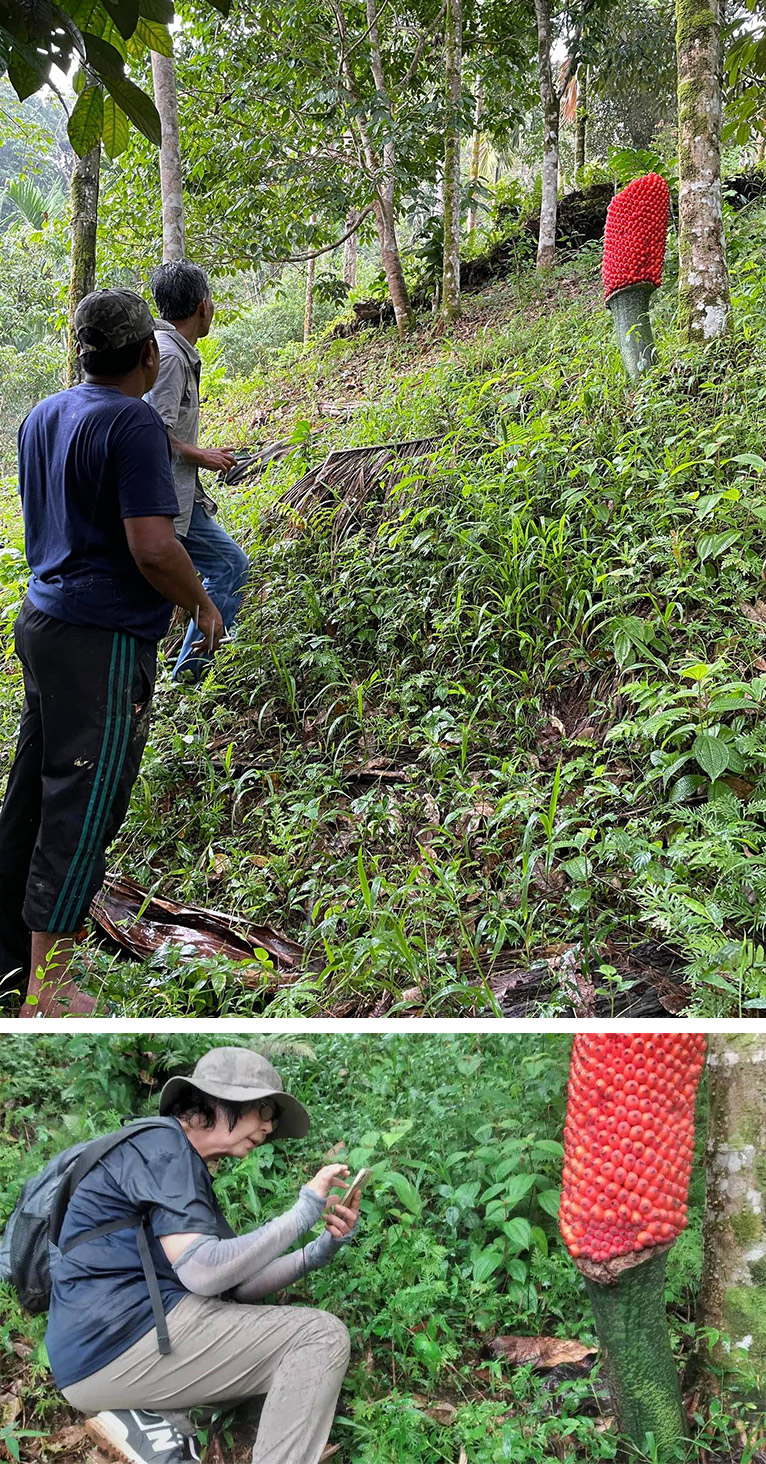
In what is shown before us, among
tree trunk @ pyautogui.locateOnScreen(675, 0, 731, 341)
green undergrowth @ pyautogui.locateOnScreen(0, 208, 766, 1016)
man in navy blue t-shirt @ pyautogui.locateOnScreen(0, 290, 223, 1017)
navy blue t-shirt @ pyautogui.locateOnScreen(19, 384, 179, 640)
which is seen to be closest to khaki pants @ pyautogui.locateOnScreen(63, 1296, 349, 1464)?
green undergrowth @ pyautogui.locateOnScreen(0, 208, 766, 1016)

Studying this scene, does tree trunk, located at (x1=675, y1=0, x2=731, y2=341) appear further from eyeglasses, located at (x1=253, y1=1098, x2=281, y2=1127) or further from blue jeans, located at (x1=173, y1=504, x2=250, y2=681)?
eyeglasses, located at (x1=253, y1=1098, x2=281, y2=1127)

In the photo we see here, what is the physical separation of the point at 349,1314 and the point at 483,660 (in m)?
2.31

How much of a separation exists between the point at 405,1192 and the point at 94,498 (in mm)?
1581

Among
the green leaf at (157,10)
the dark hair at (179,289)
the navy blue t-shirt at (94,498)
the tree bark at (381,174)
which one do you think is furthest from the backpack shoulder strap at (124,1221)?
the tree bark at (381,174)

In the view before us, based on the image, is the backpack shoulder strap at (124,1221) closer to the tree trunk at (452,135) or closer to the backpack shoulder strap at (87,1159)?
the backpack shoulder strap at (87,1159)

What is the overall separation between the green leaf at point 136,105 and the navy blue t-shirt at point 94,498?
0.67m

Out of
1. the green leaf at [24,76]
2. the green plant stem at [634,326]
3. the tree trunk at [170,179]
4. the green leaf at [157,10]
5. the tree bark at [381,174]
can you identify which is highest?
the tree bark at [381,174]

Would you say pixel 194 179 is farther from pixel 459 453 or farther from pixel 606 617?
pixel 606 617

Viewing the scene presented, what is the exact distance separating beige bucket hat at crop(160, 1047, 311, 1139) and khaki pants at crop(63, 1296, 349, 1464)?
18 cm

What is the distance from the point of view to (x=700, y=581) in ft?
9.43

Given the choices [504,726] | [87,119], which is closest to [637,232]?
[504,726]

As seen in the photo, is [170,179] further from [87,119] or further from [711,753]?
[711,753]

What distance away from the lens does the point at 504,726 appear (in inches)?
116

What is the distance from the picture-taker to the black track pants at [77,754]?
2129 millimetres
